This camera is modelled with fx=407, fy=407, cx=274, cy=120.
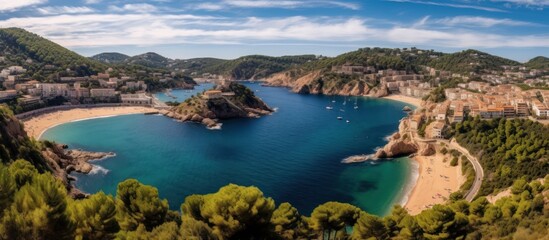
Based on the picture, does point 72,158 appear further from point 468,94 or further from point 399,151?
point 468,94

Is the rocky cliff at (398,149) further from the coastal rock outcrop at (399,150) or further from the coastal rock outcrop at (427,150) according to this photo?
the coastal rock outcrop at (427,150)

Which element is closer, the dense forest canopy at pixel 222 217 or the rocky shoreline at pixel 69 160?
the dense forest canopy at pixel 222 217

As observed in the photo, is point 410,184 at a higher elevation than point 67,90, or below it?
below

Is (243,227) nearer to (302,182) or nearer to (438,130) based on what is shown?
(302,182)

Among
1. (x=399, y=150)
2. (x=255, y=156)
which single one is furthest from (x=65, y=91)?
(x=399, y=150)

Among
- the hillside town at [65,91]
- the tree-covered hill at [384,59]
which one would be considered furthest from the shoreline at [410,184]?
the tree-covered hill at [384,59]

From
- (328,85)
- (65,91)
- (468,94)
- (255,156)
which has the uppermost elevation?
(468,94)
